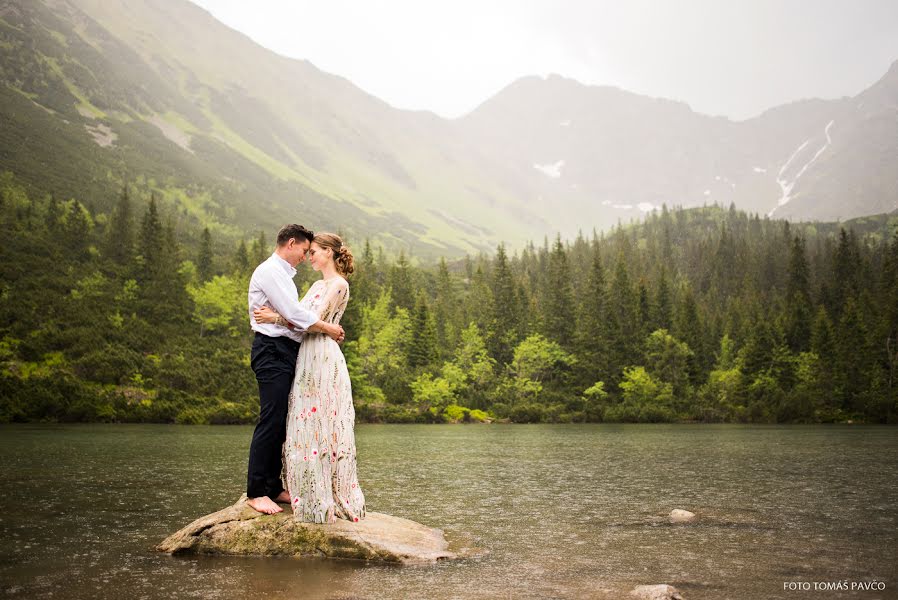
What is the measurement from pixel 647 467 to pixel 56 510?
2028cm

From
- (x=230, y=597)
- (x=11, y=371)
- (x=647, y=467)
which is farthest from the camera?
(x=11, y=371)

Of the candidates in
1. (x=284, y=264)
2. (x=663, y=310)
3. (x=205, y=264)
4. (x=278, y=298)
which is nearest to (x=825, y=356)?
(x=663, y=310)

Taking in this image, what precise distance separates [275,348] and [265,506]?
2451 mm

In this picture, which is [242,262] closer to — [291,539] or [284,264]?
[284,264]

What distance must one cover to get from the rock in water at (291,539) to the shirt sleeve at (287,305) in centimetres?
305

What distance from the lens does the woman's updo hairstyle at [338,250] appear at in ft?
33.9

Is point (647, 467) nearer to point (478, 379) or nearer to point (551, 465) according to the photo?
point (551, 465)

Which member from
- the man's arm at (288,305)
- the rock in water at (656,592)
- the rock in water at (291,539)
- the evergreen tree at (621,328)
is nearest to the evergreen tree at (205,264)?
the evergreen tree at (621,328)

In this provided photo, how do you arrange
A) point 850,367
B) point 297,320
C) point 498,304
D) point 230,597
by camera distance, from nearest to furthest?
point 230,597 → point 297,320 → point 850,367 → point 498,304

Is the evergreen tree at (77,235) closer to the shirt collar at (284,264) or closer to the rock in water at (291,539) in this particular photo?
the rock in water at (291,539)

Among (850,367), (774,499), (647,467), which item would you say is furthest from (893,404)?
(774,499)

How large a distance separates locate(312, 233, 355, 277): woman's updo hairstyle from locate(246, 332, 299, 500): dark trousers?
4.73 feet

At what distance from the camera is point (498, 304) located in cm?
10762

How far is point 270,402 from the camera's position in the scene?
9938 mm
